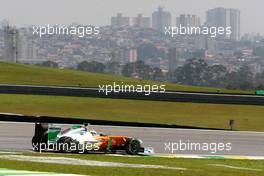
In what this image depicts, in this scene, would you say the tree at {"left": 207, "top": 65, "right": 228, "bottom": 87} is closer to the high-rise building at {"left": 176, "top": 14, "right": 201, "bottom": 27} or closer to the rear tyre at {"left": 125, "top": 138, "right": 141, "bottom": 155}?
the high-rise building at {"left": 176, "top": 14, "right": 201, "bottom": 27}

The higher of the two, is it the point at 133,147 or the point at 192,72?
the point at 192,72

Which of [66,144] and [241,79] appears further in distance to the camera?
[241,79]
